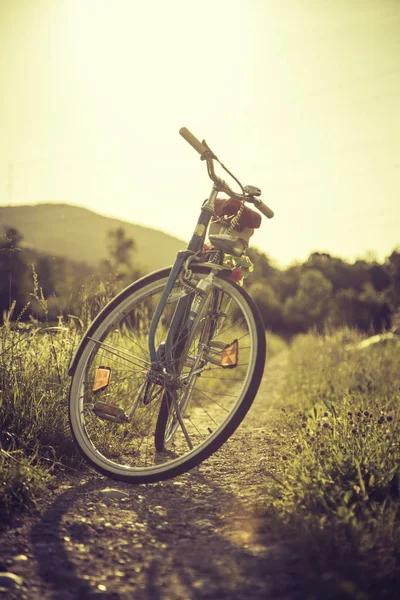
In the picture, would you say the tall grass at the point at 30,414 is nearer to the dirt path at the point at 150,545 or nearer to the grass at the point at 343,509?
the dirt path at the point at 150,545

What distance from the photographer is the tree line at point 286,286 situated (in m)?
3.80

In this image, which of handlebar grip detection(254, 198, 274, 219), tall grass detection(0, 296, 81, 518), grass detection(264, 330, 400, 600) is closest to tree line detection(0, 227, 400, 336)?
tall grass detection(0, 296, 81, 518)

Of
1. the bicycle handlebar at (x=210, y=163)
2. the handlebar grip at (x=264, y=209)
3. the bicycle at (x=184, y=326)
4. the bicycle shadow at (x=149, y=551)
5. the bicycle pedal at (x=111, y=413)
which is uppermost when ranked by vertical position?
the bicycle handlebar at (x=210, y=163)

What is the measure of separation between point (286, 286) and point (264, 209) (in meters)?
30.2

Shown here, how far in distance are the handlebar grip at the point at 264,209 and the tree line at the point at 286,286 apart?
1.61m

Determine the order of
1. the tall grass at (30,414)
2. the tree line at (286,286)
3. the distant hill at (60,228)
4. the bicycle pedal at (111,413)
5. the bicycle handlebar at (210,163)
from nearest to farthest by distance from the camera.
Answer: the tall grass at (30,414), the bicycle handlebar at (210,163), the bicycle pedal at (111,413), the tree line at (286,286), the distant hill at (60,228)

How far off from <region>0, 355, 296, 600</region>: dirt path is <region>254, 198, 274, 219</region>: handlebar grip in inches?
54.9

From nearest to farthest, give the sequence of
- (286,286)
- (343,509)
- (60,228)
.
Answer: (343,509)
(60,228)
(286,286)

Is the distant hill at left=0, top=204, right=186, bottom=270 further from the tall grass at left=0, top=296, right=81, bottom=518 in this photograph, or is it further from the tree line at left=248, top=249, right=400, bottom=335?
the tree line at left=248, top=249, right=400, bottom=335

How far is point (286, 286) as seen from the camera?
32562mm

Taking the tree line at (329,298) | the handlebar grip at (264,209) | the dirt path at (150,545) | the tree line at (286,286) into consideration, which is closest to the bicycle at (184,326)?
the handlebar grip at (264,209)

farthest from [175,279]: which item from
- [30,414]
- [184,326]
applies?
[30,414]

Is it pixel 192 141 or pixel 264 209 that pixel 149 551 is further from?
pixel 192 141

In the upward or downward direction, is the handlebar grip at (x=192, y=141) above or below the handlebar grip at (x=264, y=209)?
above
